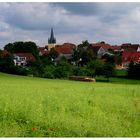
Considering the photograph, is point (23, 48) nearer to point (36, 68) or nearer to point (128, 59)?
point (36, 68)

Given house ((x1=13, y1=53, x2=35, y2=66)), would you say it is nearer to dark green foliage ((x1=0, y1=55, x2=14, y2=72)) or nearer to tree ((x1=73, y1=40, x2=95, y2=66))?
dark green foliage ((x1=0, y1=55, x2=14, y2=72))

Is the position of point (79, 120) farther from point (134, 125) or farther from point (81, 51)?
point (81, 51)

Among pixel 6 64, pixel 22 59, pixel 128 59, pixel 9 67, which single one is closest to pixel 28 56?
pixel 22 59

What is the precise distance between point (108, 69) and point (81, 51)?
11871 mm

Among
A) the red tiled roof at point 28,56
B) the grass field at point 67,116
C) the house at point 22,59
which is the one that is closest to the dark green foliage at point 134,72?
the house at point 22,59

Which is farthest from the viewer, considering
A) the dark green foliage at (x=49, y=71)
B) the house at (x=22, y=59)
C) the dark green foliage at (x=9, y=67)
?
the house at (x=22, y=59)

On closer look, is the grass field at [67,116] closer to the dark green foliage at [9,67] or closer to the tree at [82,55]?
the dark green foliage at [9,67]

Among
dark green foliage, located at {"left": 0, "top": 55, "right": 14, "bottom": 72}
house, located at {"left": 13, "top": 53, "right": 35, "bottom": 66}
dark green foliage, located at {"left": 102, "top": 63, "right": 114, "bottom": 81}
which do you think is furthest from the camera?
house, located at {"left": 13, "top": 53, "right": 35, "bottom": 66}

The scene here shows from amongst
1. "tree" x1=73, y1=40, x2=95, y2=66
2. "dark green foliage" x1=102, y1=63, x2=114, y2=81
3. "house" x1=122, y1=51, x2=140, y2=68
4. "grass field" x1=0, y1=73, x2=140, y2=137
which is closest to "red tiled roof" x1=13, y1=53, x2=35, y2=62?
"tree" x1=73, y1=40, x2=95, y2=66

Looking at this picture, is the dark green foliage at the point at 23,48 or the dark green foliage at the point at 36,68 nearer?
the dark green foliage at the point at 36,68

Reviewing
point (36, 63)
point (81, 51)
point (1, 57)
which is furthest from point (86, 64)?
point (1, 57)

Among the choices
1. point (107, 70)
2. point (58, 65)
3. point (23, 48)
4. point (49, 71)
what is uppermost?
point (23, 48)

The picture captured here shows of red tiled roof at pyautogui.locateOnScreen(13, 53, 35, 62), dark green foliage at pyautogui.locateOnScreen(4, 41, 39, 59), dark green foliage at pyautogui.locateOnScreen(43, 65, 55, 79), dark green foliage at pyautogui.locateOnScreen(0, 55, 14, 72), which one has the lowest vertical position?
dark green foliage at pyautogui.locateOnScreen(43, 65, 55, 79)

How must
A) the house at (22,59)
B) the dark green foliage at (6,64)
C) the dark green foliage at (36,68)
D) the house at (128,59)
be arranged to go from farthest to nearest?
1. the house at (128,59)
2. the house at (22,59)
3. the dark green foliage at (36,68)
4. the dark green foliage at (6,64)
